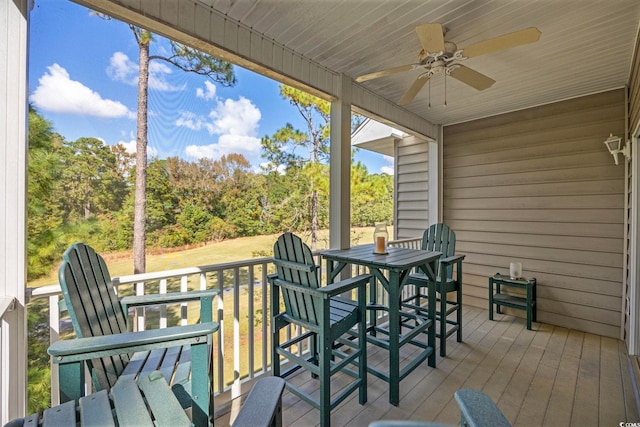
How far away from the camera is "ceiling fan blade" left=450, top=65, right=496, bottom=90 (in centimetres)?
232

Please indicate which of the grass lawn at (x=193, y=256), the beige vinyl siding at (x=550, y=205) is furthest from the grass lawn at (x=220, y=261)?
the beige vinyl siding at (x=550, y=205)

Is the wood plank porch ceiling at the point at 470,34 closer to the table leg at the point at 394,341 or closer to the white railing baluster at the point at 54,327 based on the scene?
the table leg at the point at 394,341

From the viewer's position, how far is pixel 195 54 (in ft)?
19.3

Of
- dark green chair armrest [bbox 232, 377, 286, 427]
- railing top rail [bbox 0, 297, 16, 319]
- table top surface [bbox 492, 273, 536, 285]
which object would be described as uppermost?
railing top rail [bbox 0, 297, 16, 319]

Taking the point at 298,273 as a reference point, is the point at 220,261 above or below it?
below

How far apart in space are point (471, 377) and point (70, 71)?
6.50 metres

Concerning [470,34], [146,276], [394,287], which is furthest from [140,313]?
[470,34]

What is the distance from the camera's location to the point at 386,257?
7.91ft

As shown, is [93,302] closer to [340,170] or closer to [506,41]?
[340,170]

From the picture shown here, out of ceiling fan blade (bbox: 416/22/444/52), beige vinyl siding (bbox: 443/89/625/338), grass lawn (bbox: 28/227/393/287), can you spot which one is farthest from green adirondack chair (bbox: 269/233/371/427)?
grass lawn (bbox: 28/227/393/287)

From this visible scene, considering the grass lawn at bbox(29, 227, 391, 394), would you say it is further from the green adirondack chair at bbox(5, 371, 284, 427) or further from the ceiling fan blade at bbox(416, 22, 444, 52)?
the ceiling fan blade at bbox(416, 22, 444, 52)

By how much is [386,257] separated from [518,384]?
1.49 meters

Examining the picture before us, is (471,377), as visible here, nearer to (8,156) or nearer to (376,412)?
(376,412)

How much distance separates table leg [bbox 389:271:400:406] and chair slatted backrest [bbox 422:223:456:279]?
51.3 inches
